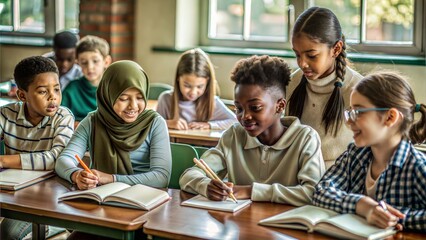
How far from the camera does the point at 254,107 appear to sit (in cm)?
252

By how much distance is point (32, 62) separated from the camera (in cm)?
306

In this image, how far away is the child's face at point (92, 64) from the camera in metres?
4.83

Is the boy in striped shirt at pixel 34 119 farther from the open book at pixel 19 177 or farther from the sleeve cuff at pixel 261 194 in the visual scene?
the sleeve cuff at pixel 261 194

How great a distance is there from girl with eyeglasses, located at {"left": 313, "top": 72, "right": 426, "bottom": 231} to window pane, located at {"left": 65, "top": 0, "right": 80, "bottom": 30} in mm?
4530

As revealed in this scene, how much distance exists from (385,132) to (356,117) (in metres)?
0.10

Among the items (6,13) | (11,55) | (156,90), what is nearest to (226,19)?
(156,90)

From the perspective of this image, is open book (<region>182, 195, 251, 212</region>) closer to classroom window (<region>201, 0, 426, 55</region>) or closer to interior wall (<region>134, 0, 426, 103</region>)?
classroom window (<region>201, 0, 426, 55</region>)

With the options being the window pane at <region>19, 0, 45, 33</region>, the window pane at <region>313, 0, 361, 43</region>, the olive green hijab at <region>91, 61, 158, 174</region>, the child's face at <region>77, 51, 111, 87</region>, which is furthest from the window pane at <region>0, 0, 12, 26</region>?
the olive green hijab at <region>91, 61, 158, 174</region>

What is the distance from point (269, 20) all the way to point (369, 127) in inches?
131

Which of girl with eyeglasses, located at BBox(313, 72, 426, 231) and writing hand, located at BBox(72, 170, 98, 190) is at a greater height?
girl with eyeglasses, located at BBox(313, 72, 426, 231)

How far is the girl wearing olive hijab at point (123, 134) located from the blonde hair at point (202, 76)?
4.66ft

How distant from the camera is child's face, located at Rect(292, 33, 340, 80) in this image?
2.80m

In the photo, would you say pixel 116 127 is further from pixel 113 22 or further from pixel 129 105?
pixel 113 22

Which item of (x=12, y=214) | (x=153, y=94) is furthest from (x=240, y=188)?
(x=153, y=94)
